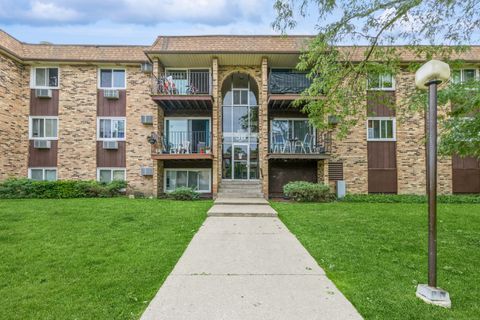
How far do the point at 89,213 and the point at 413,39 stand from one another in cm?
1000

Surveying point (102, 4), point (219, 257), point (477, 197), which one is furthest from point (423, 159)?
point (102, 4)

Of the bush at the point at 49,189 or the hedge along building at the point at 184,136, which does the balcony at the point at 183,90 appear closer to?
the hedge along building at the point at 184,136

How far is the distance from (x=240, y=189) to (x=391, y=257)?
9.40m

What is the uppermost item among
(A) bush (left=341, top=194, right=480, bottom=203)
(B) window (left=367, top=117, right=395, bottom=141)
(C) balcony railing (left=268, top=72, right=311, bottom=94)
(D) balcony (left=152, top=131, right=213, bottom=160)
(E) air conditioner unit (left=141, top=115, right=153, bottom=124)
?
(C) balcony railing (left=268, top=72, right=311, bottom=94)

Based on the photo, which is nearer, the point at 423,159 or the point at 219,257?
the point at 219,257

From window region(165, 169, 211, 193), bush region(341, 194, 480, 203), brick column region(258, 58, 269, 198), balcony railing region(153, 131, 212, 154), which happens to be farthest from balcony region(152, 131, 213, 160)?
bush region(341, 194, 480, 203)

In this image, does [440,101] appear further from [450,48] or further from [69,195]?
[69,195]

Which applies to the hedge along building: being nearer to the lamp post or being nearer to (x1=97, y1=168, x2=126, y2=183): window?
(x1=97, y1=168, x2=126, y2=183): window

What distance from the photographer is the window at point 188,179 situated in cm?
1502

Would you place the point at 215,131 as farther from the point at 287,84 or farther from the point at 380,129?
the point at 380,129

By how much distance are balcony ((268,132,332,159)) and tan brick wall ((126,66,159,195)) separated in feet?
21.2

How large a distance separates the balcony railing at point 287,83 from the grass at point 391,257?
698 centimetres

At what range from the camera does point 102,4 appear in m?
16.2

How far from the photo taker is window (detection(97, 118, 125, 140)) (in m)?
14.6
